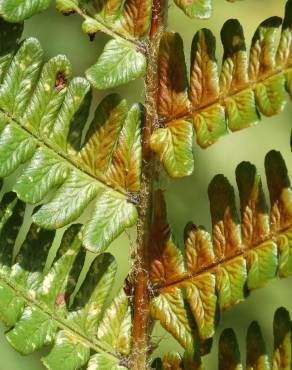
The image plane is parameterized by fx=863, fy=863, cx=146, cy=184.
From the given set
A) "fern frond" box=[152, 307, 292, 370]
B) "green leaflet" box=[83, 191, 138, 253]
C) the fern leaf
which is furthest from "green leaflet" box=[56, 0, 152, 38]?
"fern frond" box=[152, 307, 292, 370]

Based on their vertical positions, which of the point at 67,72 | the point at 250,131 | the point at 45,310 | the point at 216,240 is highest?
the point at 250,131

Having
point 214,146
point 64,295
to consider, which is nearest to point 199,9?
point 64,295

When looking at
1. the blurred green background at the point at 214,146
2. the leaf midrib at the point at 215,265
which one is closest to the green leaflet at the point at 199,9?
the leaf midrib at the point at 215,265

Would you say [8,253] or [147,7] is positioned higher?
[147,7]

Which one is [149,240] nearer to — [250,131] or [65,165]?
[65,165]

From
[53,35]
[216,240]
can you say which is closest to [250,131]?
[53,35]

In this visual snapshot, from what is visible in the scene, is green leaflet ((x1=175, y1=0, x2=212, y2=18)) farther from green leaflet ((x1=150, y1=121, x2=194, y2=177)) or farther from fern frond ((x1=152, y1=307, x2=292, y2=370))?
fern frond ((x1=152, y1=307, x2=292, y2=370))

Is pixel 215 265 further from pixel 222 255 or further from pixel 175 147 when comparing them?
pixel 175 147
